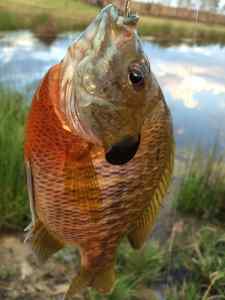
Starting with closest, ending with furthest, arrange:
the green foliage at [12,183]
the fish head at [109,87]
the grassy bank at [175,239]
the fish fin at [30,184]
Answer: the fish head at [109,87], the fish fin at [30,184], the grassy bank at [175,239], the green foliage at [12,183]

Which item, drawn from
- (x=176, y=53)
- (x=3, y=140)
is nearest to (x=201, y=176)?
(x=3, y=140)

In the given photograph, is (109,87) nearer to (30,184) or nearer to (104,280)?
(30,184)

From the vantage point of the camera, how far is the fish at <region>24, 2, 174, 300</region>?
0.70 metres

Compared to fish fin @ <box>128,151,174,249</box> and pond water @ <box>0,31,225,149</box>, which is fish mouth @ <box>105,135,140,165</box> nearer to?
fish fin @ <box>128,151,174,249</box>

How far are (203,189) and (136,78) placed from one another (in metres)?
3.53

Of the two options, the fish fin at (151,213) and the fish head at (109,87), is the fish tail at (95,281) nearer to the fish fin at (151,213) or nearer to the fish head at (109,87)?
the fish fin at (151,213)

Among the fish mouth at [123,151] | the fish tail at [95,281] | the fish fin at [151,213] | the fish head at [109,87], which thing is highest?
the fish head at [109,87]

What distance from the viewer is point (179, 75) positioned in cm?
977

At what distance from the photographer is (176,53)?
41.0 feet

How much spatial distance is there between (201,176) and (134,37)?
3490 millimetres

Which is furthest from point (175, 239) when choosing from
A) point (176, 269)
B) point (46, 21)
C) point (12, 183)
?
point (46, 21)

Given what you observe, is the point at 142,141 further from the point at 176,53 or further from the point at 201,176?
the point at 176,53

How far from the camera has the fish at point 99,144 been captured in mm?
704

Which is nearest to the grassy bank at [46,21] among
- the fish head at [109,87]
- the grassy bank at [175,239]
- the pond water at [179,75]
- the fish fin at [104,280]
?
the pond water at [179,75]
